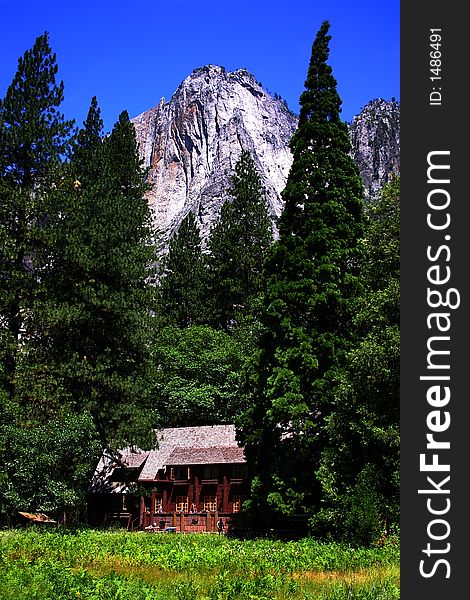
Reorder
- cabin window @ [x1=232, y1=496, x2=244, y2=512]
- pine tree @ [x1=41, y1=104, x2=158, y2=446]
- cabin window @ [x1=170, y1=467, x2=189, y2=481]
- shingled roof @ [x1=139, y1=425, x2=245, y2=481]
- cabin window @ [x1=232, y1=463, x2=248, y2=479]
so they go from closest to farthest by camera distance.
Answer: pine tree @ [x1=41, y1=104, x2=158, y2=446], shingled roof @ [x1=139, y1=425, x2=245, y2=481], cabin window @ [x1=232, y1=496, x2=244, y2=512], cabin window @ [x1=232, y1=463, x2=248, y2=479], cabin window @ [x1=170, y1=467, x2=189, y2=481]

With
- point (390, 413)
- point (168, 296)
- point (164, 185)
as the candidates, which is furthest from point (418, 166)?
point (164, 185)

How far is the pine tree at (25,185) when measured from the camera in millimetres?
34719

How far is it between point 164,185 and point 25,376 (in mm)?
140462

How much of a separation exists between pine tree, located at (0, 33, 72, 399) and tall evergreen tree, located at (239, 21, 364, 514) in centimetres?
1081

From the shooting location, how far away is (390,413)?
26500mm

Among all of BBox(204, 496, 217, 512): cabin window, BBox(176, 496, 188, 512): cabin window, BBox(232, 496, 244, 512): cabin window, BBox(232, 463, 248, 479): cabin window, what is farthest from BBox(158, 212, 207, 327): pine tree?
BBox(232, 496, 244, 512): cabin window

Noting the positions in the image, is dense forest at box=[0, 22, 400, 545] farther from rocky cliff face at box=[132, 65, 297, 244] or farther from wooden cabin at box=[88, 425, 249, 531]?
rocky cliff face at box=[132, 65, 297, 244]

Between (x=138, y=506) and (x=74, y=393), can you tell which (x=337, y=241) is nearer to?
(x=74, y=393)

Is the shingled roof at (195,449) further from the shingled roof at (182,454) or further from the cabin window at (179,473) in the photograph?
the cabin window at (179,473)

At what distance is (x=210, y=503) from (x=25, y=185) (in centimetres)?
2187

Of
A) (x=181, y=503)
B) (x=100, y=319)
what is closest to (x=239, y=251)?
(x=181, y=503)

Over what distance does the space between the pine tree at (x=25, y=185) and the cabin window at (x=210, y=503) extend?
16122 millimetres

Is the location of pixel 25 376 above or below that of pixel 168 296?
below

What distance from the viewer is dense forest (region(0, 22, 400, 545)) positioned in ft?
89.8
